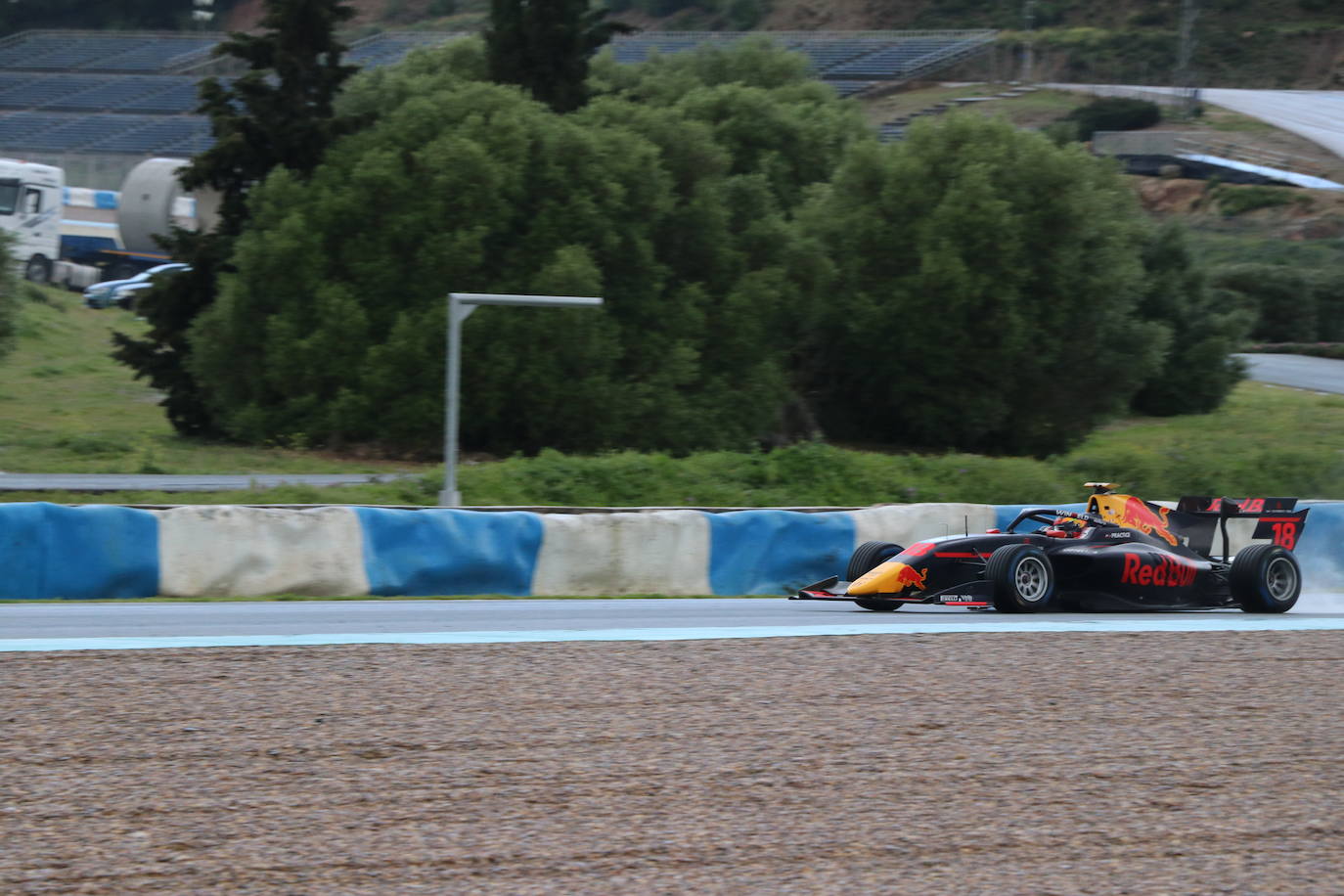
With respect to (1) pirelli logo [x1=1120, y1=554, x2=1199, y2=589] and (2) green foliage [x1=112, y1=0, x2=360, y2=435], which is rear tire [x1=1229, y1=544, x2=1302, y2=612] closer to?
(1) pirelli logo [x1=1120, y1=554, x2=1199, y2=589]

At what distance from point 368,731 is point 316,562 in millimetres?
6578

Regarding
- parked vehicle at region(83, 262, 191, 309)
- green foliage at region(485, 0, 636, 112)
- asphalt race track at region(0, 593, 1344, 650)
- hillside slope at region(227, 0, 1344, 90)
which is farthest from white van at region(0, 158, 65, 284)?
hillside slope at region(227, 0, 1344, 90)

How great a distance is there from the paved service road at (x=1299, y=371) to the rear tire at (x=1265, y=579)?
33.6 metres

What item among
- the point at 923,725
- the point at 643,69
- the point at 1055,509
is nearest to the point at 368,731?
the point at 923,725

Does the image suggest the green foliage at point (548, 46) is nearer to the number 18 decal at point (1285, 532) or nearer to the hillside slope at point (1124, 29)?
the number 18 decal at point (1285, 532)

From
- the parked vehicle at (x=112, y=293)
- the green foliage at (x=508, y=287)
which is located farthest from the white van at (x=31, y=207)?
the green foliage at (x=508, y=287)

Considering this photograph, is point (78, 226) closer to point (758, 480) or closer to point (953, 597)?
point (758, 480)

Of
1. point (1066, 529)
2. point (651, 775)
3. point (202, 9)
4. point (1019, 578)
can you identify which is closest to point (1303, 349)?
point (1066, 529)

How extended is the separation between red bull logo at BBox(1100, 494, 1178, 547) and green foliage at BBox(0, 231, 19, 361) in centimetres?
3092

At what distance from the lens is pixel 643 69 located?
4525 cm

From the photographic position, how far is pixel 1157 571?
1264cm

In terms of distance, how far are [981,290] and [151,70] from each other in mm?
91593

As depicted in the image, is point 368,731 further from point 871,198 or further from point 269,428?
point 871,198

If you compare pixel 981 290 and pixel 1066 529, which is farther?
pixel 981 290
